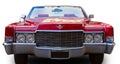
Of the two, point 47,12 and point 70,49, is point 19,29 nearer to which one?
point 70,49

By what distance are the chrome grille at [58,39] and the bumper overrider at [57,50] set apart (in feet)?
0.31

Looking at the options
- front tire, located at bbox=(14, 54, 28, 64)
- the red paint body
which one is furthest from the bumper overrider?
front tire, located at bbox=(14, 54, 28, 64)

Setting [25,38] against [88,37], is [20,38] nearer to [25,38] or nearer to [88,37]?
[25,38]

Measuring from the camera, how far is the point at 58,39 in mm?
6047

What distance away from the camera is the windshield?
775cm

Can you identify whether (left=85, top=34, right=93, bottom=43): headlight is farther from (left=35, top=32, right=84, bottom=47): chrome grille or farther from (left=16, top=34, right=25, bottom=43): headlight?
(left=16, top=34, right=25, bottom=43): headlight

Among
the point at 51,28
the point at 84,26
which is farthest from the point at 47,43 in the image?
the point at 84,26

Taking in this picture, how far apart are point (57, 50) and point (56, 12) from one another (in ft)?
7.00

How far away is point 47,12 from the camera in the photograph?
7926mm

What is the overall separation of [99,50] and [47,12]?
2308 millimetres

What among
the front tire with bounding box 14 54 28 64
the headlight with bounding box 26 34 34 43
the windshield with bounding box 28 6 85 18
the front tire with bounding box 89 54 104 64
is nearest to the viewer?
the headlight with bounding box 26 34 34 43

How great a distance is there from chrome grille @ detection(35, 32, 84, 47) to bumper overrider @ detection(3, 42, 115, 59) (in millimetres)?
95

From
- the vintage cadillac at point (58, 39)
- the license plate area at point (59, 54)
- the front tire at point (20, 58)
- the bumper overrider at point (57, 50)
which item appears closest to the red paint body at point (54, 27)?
the vintage cadillac at point (58, 39)

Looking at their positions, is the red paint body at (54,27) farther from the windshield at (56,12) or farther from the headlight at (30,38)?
the windshield at (56,12)
